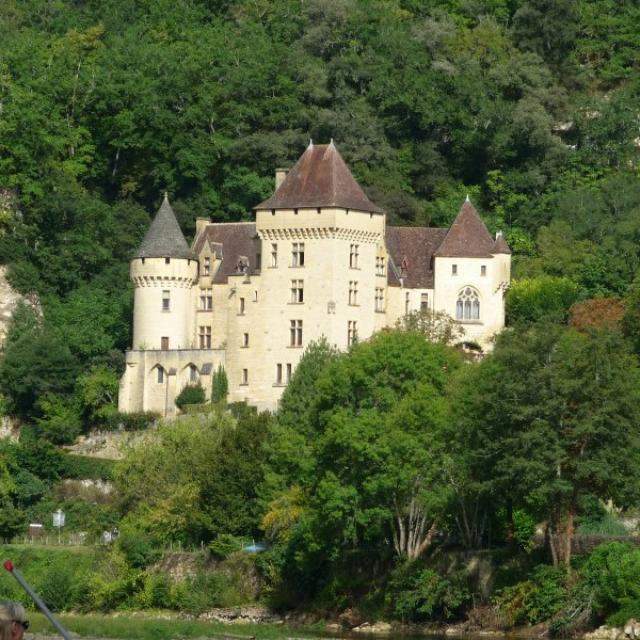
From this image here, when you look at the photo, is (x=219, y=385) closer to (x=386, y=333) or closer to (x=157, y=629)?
(x=386, y=333)

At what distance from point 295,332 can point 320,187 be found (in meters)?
5.84

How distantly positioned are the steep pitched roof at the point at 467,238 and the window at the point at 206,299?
9.28 m

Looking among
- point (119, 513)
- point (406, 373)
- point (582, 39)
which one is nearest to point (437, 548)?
point (406, 373)

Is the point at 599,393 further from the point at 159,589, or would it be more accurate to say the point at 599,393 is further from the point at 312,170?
the point at 312,170

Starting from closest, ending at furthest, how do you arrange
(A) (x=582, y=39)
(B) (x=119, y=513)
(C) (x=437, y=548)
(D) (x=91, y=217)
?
(C) (x=437, y=548), (B) (x=119, y=513), (D) (x=91, y=217), (A) (x=582, y=39)

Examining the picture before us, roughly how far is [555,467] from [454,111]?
48241 mm

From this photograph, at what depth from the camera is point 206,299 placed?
91.6 metres

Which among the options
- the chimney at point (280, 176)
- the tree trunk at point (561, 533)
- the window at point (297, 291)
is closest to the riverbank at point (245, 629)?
the tree trunk at point (561, 533)

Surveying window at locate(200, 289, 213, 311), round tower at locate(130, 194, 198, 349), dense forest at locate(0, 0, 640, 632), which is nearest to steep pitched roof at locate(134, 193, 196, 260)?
round tower at locate(130, 194, 198, 349)

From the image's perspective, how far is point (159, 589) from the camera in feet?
231

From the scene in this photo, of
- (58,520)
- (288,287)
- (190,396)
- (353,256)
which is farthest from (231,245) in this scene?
(58,520)

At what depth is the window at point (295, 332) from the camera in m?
89.3

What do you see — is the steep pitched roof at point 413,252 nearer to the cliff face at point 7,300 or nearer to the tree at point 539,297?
the tree at point 539,297

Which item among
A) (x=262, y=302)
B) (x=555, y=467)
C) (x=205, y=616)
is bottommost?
(x=205, y=616)
